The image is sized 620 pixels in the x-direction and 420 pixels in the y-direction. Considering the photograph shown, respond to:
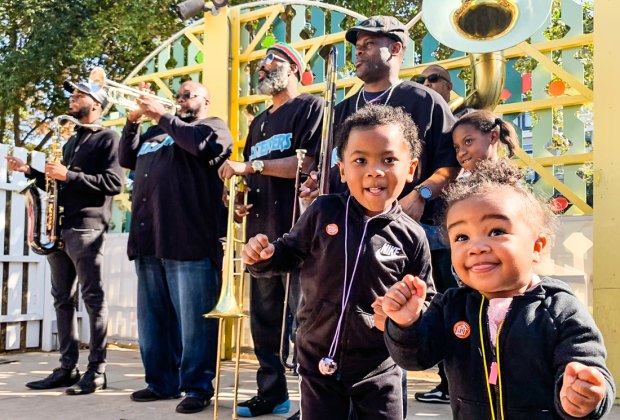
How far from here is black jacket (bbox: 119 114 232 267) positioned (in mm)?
4047

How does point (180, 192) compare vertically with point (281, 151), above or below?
below

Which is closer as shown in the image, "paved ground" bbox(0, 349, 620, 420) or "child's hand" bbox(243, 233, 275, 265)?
"child's hand" bbox(243, 233, 275, 265)

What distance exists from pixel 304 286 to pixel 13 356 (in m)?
4.77

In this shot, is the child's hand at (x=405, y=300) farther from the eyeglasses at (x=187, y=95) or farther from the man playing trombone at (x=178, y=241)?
the eyeglasses at (x=187, y=95)

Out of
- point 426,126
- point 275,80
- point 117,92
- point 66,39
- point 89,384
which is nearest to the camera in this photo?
point 426,126

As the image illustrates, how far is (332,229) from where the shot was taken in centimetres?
239

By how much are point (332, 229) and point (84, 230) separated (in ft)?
8.75

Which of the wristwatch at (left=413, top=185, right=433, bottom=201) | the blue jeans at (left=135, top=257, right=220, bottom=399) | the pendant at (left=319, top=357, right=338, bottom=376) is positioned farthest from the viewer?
the blue jeans at (left=135, top=257, right=220, bottom=399)

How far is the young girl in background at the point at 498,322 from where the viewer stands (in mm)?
1639

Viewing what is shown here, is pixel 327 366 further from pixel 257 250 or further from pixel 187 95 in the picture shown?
pixel 187 95

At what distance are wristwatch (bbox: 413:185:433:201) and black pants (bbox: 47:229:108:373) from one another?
2518mm

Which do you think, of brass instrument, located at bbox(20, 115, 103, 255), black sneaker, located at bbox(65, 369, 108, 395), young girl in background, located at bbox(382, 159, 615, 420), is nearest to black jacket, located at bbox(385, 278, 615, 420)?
young girl in background, located at bbox(382, 159, 615, 420)

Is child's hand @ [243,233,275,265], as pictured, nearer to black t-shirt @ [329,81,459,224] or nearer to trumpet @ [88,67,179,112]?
black t-shirt @ [329,81,459,224]

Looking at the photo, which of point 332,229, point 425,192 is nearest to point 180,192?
point 425,192
